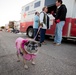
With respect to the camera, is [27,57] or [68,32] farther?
[68,32]

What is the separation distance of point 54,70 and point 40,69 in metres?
0.29

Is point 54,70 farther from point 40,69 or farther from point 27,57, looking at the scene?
point 27,57

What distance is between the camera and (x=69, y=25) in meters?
6.06

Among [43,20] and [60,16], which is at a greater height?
[60,16]

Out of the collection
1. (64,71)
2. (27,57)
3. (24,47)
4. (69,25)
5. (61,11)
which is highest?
(61,11)

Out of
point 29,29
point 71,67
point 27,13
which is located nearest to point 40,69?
point 71,67

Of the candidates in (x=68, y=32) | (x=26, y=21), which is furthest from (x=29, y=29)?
(x=68, y=32)

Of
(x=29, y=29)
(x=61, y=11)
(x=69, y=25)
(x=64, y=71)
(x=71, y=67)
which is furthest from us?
(x=29, y=29)

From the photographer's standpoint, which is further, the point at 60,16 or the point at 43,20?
the point at 43,20

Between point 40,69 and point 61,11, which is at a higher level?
point 61,11

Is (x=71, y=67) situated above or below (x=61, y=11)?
below

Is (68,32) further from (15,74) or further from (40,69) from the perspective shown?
(15,74)

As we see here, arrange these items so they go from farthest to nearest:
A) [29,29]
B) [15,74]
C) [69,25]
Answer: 1. [29,29]
2. [69,25]
3. [15,74]

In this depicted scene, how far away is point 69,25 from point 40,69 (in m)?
3.69
